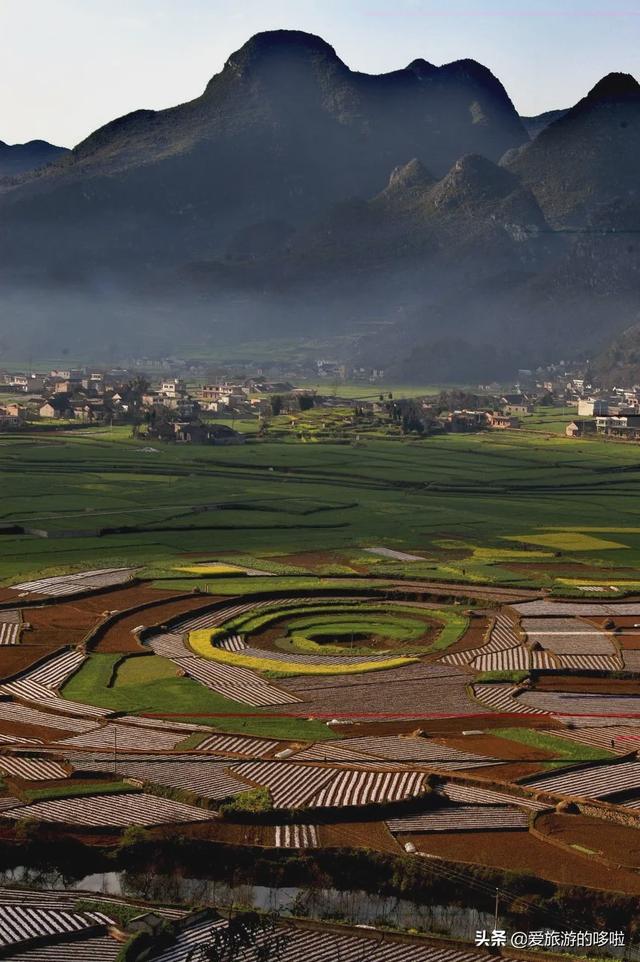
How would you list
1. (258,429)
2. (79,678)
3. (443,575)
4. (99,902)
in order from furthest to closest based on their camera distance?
(258,429), (443,575), (79,678), (99,902)

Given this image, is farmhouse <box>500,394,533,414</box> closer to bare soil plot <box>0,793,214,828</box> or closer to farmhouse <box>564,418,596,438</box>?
farmhouse <box>564,418,596,438</box>

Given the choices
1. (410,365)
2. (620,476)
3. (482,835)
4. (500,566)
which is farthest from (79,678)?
(410,365)

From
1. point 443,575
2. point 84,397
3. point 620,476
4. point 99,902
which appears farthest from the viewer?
point 84,397

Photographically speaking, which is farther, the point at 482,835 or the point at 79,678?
the point at 79,678

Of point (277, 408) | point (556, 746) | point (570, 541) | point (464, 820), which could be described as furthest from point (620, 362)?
point (464, 820)

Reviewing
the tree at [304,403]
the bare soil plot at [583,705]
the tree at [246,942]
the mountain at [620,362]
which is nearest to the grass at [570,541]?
the bare soil plot at [583,705]

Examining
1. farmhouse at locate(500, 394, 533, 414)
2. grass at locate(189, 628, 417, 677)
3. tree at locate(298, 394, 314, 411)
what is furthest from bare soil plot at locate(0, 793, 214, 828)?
farmhouse at locate(500, 394, 533, 414)

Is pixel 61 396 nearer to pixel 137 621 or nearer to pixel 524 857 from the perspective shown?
pixel 137 621

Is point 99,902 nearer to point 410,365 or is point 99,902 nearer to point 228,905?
point 228,905
